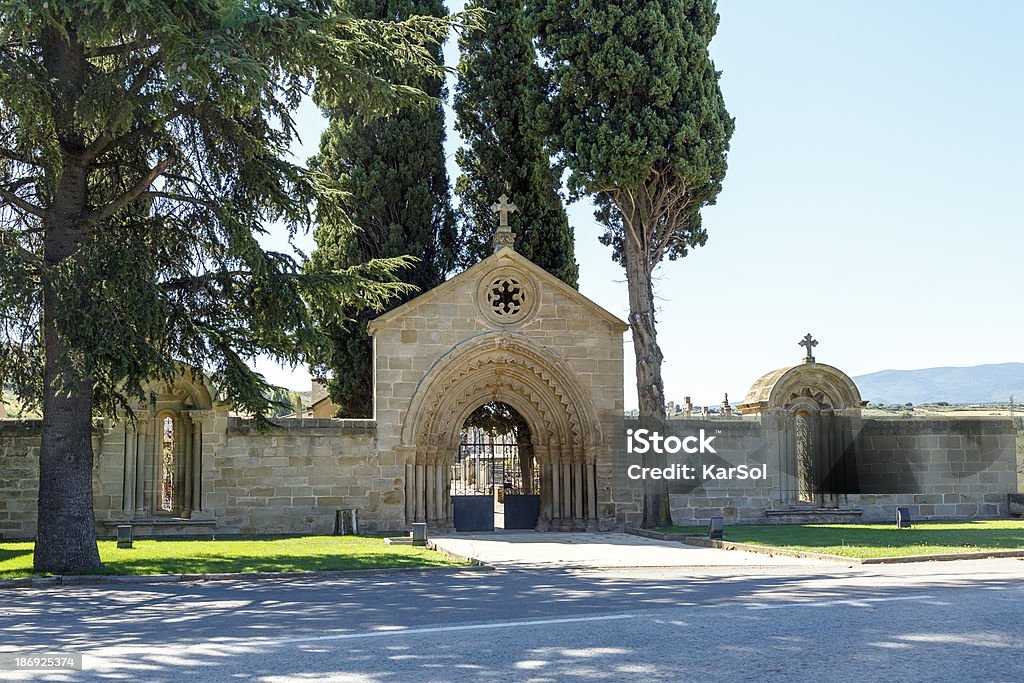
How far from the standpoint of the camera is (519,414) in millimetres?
22906

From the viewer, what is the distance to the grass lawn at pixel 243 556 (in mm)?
13883

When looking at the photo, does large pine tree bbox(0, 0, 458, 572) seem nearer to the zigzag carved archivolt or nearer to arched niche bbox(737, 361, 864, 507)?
the zigzag carved archivolt

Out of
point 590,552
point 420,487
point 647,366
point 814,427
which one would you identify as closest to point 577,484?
point 647,366

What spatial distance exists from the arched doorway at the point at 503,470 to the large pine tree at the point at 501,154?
4.13 m

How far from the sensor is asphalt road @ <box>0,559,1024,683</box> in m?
6.83

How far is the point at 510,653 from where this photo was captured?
7.40 meters

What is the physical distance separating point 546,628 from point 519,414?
14411mm

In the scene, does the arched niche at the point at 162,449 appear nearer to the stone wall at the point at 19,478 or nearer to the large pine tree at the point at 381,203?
the stone wall at the point at 19,478

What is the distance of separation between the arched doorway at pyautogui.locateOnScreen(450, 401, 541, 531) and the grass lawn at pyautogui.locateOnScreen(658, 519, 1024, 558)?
16.2ft

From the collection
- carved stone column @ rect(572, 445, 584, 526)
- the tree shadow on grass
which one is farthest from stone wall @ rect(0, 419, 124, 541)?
carved stone column @ rect(572, 445, 584, 526)

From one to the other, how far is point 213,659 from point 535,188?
20.1m

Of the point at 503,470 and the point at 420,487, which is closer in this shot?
the point at 420,487

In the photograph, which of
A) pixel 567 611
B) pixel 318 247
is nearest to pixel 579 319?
pixel 318 247

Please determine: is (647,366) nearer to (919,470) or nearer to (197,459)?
(919,470)
